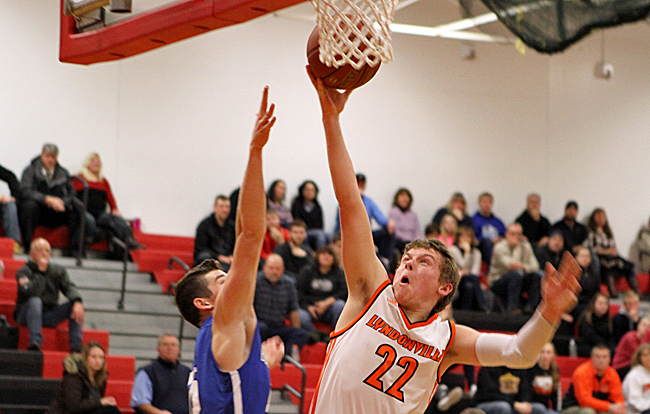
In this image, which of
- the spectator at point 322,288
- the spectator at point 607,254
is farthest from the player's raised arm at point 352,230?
the spectator at point 607,254

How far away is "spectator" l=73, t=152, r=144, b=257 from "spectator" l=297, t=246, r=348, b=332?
242 cm

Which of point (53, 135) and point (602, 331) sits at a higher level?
point (53, 135)

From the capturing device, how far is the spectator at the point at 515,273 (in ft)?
39.8

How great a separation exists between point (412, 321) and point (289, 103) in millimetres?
10368

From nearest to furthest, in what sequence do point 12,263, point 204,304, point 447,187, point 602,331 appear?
point 204,304
point 12,263
point 602,331
point 447,187

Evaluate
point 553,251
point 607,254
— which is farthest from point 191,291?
point 607,254

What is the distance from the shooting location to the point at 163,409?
7980 mm

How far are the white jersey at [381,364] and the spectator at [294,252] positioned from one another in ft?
24.4

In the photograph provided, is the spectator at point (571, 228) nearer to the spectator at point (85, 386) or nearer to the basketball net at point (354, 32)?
the spectator at point (85, 386)

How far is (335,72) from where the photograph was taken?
3.51 metres

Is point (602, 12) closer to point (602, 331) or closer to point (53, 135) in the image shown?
point (602, 331)

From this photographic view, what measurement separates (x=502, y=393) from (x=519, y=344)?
6613mm

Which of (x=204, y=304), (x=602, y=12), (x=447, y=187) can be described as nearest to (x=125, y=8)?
(x=204, y=304)

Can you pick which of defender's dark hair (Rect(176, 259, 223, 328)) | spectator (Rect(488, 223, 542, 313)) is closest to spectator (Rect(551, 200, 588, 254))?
spectator (Rect(488, 223, 542, 313))
